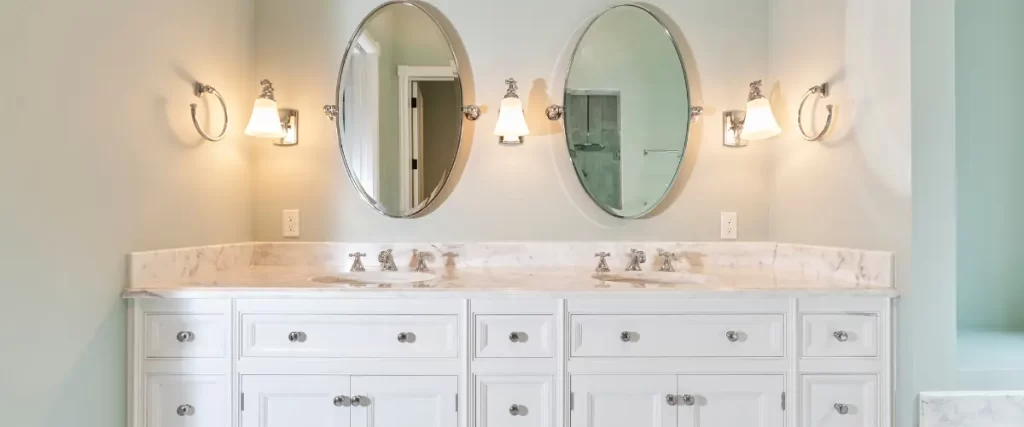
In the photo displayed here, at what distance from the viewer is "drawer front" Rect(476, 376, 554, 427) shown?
1.62 metres

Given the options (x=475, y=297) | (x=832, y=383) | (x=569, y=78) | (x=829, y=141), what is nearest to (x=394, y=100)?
(x=569, y=78)

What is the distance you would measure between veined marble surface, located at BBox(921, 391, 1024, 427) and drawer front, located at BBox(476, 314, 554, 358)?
1.09 m

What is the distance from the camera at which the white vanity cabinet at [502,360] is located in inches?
63.4

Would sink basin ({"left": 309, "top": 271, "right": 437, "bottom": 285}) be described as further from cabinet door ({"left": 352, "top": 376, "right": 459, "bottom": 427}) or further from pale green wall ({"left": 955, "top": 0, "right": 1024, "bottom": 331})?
pale green wall ({"left": 955, "top": 0, "right": 1024, "bottom": 331})

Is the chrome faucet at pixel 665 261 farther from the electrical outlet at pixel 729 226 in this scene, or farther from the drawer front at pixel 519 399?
the drawer front at pixel 519 399

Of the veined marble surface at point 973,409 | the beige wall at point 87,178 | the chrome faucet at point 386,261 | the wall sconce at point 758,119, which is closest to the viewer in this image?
the beige wall at point 87,178

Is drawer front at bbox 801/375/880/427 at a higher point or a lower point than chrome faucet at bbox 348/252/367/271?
lower

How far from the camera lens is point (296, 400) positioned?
1.63m

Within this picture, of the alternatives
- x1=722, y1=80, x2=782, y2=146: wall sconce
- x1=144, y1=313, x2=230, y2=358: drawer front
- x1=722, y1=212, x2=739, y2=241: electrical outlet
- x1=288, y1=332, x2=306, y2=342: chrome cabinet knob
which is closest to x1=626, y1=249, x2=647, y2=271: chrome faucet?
x1=722, y1=212, x2=739, y2=241: electrical outlet

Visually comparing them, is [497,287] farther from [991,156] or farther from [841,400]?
[991,156]

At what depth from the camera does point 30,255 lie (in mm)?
1294

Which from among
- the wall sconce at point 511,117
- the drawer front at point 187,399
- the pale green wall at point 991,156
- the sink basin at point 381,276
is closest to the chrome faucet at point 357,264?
the sink basin at point 381,276

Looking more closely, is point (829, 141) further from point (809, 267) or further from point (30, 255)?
point (30, 255)

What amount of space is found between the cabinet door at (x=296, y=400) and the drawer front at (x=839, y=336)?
139cm
